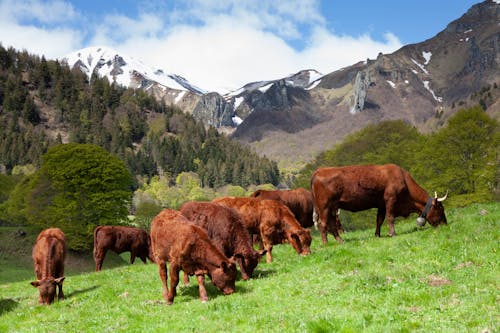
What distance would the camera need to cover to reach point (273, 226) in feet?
64.0

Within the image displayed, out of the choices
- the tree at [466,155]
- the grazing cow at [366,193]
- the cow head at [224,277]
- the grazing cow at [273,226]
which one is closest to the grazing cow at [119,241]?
the grazing cow at [273,226]

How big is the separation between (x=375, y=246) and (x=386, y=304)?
7698 mm

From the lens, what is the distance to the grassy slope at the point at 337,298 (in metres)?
9.98

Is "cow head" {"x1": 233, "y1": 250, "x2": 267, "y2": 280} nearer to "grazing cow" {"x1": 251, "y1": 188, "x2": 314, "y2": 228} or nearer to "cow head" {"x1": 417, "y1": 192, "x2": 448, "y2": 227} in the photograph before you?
"cow head" {"x1": 417, "y1": 192, "x2": 448, "y2": 227}

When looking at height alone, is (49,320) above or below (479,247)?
below

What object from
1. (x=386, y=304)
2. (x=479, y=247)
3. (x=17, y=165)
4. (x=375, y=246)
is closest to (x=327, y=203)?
(x=375, y=246)

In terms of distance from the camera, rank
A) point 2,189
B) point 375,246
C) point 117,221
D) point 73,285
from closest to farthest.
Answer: point 375,246
point 73,285
point 117,221
point 2,189

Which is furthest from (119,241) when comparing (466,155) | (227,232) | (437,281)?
(466,155)

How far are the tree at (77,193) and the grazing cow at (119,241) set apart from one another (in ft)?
97.2

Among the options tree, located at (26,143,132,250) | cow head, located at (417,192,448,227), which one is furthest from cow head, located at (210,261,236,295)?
tree, located at (26,143,132,250)

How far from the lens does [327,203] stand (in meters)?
21.2

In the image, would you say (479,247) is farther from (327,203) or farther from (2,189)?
(2,189)

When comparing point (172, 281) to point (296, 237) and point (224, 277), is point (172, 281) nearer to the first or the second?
point (224, 277)

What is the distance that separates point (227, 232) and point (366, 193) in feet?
24.9
